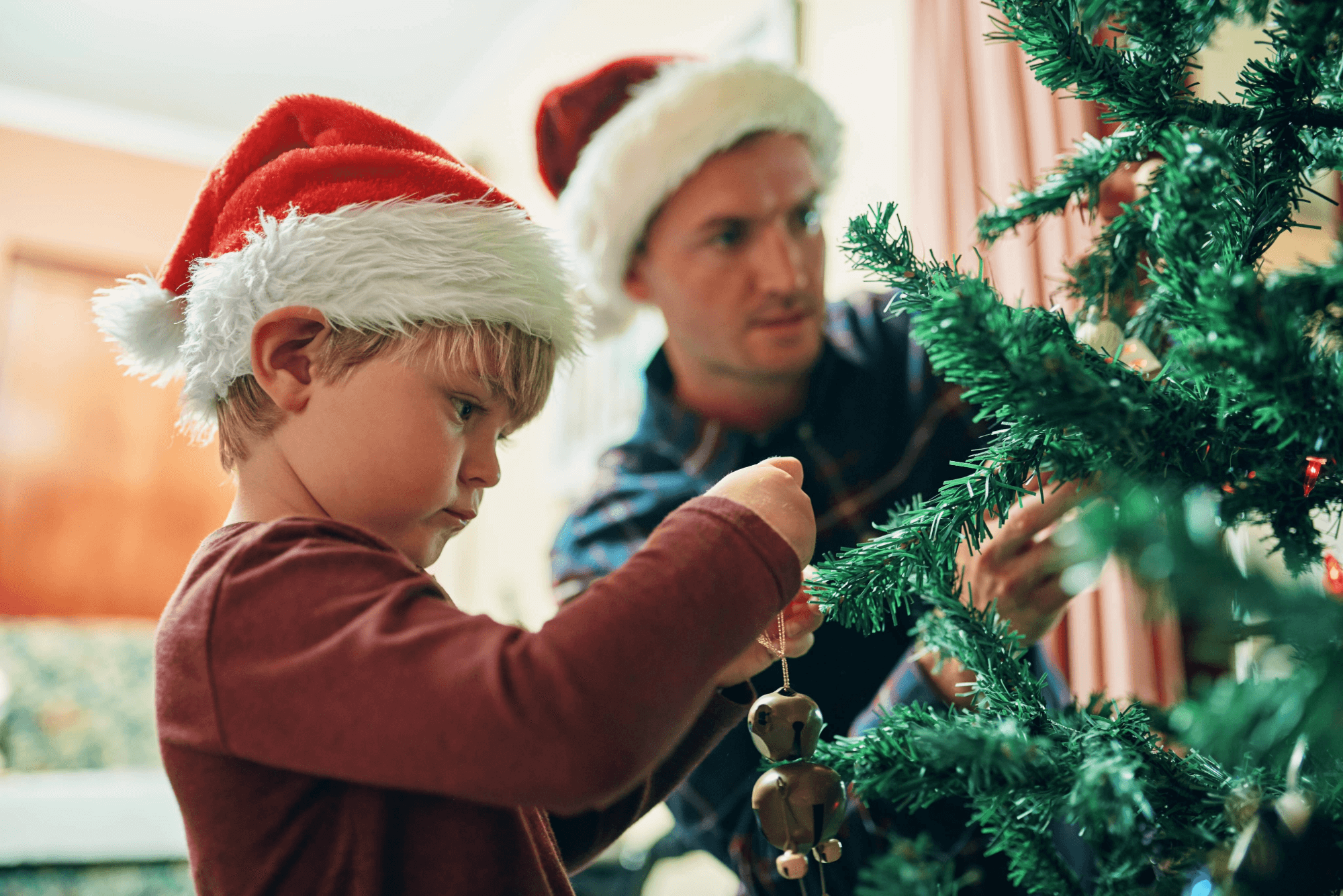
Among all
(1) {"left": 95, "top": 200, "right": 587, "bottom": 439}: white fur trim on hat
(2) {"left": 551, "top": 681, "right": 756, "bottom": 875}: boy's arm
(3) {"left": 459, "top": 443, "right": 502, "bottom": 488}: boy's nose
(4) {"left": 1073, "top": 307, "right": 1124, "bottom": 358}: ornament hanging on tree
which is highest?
(1) {"left": 95, "top": 200, "right": 587, "bottom": 439}: white fur trim on hat

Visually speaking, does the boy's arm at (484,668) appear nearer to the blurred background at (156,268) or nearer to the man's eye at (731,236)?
the man's eye at (731,236)

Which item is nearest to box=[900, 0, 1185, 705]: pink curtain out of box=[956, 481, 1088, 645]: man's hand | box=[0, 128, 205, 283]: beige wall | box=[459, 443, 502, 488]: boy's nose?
box=[956, 481, 1088, 645]: man's hand

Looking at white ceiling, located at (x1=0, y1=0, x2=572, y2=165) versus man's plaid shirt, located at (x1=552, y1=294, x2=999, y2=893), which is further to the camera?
white ceiling, located at (x1=0, y1=0, x2=572, y2=165)

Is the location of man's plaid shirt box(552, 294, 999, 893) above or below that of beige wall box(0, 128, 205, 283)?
below

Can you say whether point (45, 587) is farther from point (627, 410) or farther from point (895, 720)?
point (895, 720)

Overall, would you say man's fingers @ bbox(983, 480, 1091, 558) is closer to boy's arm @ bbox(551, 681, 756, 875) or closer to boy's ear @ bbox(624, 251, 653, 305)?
boy's arm @ bbox(551, 681, 756, 875)

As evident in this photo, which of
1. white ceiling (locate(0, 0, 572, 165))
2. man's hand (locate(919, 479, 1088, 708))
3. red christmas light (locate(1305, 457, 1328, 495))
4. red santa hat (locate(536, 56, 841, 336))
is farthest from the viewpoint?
white ceiling (locate(0, 0, 572, 165))

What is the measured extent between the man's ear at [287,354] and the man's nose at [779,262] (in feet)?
2.09

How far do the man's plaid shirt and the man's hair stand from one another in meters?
0.35

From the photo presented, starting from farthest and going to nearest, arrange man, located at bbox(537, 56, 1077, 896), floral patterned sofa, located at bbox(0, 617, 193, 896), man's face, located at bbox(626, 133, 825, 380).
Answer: floral patterned sofa, located at bbox(0, 617, 193, 896) < man's face, located at bbox(626, 133, 825, 380) < man, located at bbox(537, 56, 1077, 896)

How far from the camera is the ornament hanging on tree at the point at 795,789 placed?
50cm

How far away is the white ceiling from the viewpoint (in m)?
3.16

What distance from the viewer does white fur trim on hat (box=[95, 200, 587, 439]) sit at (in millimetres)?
585

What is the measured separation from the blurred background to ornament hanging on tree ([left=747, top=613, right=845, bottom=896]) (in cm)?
115
